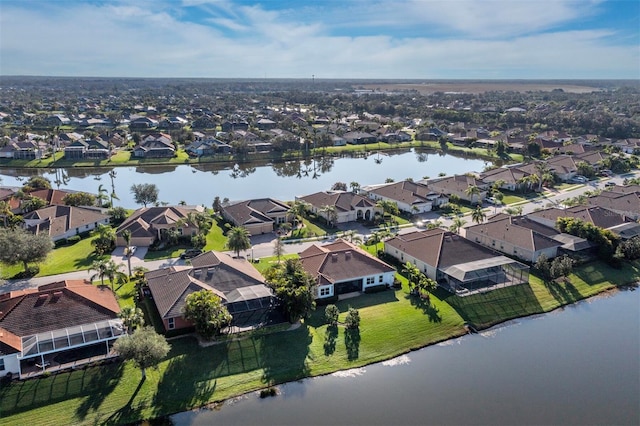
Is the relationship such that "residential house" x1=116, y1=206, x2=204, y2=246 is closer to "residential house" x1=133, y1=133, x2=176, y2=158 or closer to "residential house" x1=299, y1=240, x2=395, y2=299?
"residential house" x1=299, y1=240, x2=395, y2=299

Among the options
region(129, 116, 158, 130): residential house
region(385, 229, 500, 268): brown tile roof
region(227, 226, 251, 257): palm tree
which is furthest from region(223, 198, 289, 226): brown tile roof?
region(129, 116, 158, 130): residential house

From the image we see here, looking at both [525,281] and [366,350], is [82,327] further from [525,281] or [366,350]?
[525,281]

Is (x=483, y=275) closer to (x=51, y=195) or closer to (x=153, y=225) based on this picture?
(x=153, y=225)

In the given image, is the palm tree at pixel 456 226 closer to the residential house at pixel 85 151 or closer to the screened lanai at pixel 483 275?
the screened lanai at pixel 483 275

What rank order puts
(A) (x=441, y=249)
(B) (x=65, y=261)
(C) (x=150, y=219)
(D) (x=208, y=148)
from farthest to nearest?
(D) (x=208, y=148)
(C) (x=150, y=219)
(B) (x=65, y=261)
(A) (x=441, y=249)

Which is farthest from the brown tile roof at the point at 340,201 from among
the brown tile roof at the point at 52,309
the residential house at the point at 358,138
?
the residential house at the point at 358,138

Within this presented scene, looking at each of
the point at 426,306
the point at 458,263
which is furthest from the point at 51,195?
the point at 458,263

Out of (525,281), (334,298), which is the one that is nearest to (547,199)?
(525,281)
